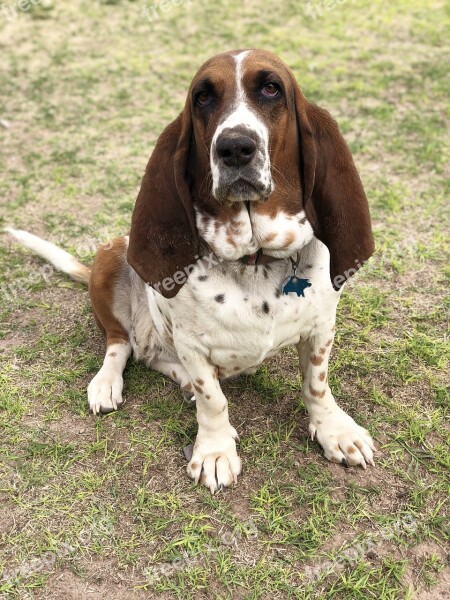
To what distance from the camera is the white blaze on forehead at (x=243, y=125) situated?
7.48 ft

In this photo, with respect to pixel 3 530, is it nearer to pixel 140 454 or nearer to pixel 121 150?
pixel 140 454

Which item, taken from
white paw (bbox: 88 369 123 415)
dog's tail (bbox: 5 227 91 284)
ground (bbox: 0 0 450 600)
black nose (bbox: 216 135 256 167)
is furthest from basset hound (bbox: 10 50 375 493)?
dog's tail (bbox: 5 227 91 284)

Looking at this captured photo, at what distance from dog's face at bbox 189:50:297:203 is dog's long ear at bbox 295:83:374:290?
0.26ft

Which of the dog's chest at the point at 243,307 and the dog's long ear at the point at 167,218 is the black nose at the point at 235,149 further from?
the dog's chest at the point at 243,307

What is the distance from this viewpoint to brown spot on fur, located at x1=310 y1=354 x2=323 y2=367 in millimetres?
2990

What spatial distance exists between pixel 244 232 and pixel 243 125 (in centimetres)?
44

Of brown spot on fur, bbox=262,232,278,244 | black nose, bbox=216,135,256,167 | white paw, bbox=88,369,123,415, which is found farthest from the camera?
white paw, bbox=88,369,123,415

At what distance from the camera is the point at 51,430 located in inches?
131

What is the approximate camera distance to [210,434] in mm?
3051

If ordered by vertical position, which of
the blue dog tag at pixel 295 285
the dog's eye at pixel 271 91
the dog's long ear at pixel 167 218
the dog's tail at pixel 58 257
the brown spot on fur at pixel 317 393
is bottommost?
the dog's tail at pixel 58 257

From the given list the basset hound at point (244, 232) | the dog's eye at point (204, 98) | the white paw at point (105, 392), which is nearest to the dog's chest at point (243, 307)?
the basset hound at point (244, 232)

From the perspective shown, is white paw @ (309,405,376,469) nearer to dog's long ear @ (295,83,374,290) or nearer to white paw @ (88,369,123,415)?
dog's long ear @ (295,83,374,290)

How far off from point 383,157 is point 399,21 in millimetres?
3835

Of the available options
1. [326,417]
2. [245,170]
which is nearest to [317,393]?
[326,417]
